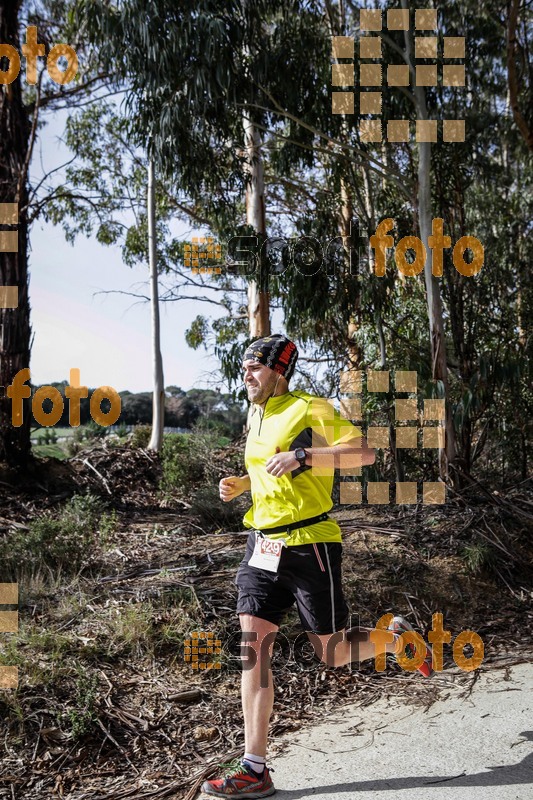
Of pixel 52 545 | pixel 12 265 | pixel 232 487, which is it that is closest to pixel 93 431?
pixel 12 265

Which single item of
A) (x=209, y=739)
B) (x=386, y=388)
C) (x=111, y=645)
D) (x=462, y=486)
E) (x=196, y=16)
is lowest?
(x=209, y=739)

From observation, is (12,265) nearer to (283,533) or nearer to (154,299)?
(154,299)

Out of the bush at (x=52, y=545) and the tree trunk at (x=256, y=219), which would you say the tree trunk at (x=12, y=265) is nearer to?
the bush at (x=52, y=545)

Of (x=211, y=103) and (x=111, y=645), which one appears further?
(x=211, y=103)

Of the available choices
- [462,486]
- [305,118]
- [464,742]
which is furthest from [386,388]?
[464,742]

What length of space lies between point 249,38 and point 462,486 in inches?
→ 220

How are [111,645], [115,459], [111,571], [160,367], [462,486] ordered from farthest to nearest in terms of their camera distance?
1. [160,367]
2. [115,459]
3. [462,486]
4. [111,571]
5. [111,645]

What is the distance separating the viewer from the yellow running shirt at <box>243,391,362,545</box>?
3.61 m

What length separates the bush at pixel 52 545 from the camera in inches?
249

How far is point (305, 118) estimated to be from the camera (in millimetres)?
10242

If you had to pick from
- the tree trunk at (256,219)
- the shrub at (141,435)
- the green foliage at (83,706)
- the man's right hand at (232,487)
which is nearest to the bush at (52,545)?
the green foliage at (83,706)

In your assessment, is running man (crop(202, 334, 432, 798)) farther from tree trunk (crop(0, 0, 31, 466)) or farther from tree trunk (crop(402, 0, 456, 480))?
tree trunk (crop(0, 0, 31, 466))

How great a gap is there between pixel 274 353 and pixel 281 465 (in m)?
0.58

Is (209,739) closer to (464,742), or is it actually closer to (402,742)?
(402,742)
